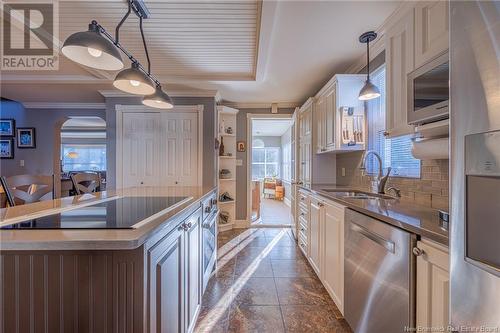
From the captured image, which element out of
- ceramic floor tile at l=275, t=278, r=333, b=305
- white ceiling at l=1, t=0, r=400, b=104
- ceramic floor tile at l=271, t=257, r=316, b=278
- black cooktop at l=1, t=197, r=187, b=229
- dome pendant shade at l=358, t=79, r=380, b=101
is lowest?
ceramic floor tile at l=275, t=278, r=333, b=305

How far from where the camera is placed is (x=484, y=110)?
579 mm

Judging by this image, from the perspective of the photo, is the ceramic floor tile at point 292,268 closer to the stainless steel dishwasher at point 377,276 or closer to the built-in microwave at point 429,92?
the stainless steel dishwasher at point 377,276

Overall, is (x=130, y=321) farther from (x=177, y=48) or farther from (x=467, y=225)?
(x=177, y=48)

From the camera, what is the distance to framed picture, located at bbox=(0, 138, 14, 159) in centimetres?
441

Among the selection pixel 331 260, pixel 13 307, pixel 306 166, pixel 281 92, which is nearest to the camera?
pixel 13 307

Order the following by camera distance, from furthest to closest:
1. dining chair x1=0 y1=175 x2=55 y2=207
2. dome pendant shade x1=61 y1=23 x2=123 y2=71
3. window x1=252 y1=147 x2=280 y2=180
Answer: window x1=252 y1=147 x2=280 y2=180, dining chair x1=0 y1=175 x2=55 y2=207, dome pendant shade x1=61 y1=23 x2=123 y2=71

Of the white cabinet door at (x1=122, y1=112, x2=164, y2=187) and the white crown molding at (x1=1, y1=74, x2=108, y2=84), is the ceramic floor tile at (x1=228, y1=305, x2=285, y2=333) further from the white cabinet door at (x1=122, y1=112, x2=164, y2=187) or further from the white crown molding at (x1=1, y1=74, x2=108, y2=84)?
the white crown molding at (x1=1, y1=74, x2=108, y2=84)

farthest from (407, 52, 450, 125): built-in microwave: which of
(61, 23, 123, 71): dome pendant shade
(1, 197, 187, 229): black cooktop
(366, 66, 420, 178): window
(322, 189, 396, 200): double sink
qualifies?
(61, 23, 123, 71): dome pendant shade

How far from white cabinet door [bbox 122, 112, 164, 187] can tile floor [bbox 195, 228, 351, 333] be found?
177 centimetres

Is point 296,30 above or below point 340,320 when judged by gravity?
above

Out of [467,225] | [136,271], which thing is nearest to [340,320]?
[467,225]

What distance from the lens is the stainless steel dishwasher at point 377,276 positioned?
1.03 meters

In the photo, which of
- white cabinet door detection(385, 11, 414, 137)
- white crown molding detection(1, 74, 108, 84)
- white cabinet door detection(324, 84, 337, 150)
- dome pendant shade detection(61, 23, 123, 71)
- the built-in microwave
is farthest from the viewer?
white crown molding detection(1, 74, 108, 84)

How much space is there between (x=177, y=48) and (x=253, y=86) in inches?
50.0
